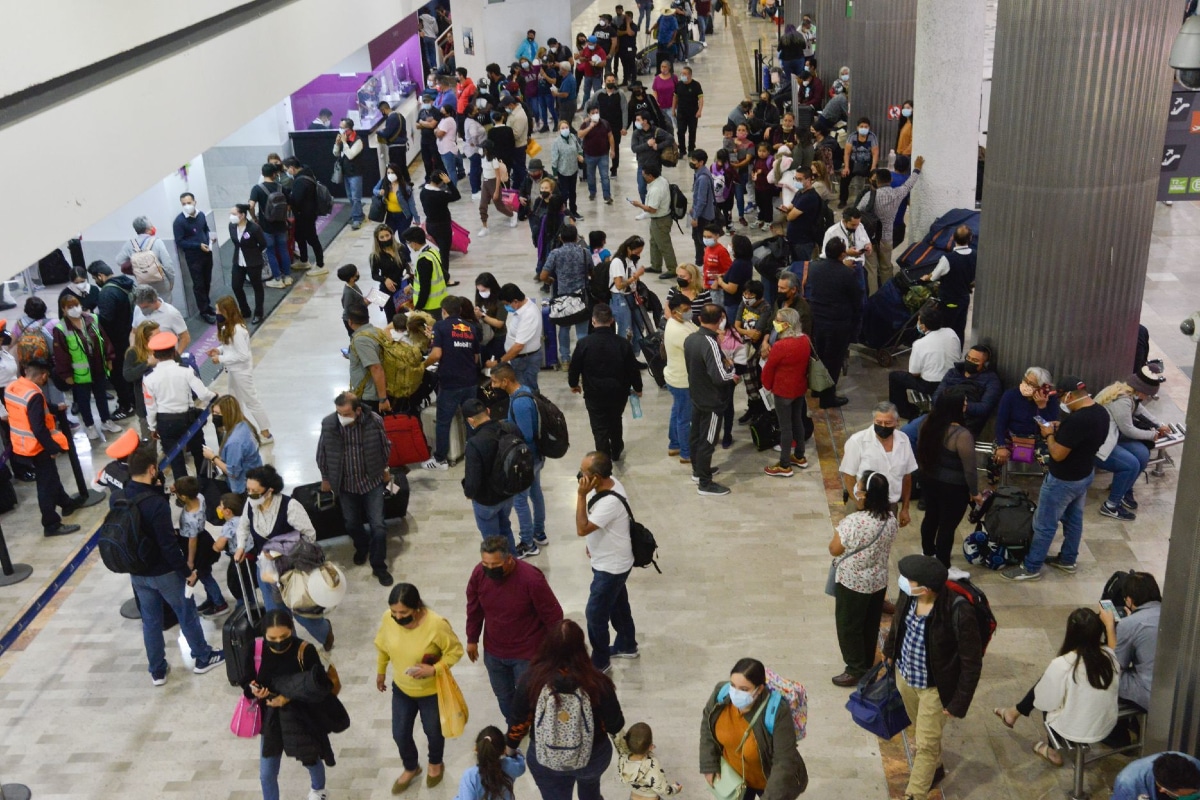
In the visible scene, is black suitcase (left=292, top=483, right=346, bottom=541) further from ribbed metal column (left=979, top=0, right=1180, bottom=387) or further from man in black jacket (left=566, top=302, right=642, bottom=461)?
ribbed metal column (left=979, top=0, right=1180, bottom=387)

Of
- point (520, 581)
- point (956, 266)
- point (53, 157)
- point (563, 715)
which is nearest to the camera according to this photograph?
point (563, 715)

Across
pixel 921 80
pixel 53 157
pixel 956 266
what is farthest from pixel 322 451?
pixel 921 80

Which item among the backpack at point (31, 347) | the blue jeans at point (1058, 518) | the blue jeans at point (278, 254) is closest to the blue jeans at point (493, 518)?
the blue jeans at point (1058, 518)

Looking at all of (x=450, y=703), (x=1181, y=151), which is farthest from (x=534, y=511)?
→ (x=1181, y=151)

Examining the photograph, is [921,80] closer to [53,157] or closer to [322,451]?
[322,451]

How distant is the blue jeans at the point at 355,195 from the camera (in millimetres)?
17641

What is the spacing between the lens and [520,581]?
6152 millimetres

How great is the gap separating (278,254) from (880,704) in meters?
10.8

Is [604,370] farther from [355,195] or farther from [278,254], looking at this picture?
[355,195]

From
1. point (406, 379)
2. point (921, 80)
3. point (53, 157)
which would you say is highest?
point (53, 157)

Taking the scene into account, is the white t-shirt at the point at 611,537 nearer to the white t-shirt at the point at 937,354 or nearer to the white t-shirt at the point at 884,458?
the white t-shirt at the point at 884,458

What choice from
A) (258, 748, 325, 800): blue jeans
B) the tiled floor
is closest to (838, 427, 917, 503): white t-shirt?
the tiled floor

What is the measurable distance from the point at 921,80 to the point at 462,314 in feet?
22.1

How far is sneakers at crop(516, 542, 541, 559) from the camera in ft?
28.8
